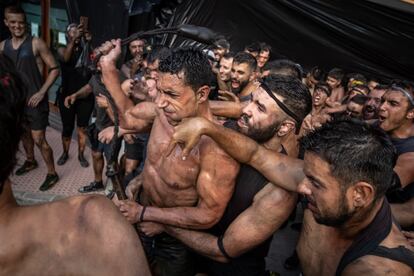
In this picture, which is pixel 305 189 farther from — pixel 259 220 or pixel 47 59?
pixel 47 59

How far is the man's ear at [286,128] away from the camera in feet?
6.88

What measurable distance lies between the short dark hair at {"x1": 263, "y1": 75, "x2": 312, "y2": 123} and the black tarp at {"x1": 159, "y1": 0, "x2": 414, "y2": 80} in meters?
3.15

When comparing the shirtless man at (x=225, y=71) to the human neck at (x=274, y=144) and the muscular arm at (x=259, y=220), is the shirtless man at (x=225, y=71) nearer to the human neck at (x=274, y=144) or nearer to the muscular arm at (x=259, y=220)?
the human neck at (x=274, y=144)

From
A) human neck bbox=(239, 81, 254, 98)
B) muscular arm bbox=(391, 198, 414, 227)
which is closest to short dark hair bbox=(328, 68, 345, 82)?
human neck bbox=(239, 81, 254, 98)

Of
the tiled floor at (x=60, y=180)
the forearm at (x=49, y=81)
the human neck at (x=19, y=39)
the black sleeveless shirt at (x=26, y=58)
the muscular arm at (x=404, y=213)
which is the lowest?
the tiled floor at (x=60, y=180)

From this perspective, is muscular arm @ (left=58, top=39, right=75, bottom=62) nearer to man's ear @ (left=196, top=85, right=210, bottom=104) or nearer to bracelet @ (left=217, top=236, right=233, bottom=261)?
man's ear @ (left=196, top=85, right=210, bottom=104)

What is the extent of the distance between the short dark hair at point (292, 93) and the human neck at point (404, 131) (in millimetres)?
1413

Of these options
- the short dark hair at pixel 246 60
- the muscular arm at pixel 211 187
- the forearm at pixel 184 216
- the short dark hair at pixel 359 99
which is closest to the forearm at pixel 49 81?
the short dark hair at pixel 246 60

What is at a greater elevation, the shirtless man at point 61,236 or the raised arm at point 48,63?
the shirtless man at point 61,236

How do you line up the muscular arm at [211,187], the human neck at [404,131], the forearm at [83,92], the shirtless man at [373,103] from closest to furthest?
the muscular arm at [211,187] < the human neck at [404,131] < the shirtless man at [373,103] < the forearm at [83,92]

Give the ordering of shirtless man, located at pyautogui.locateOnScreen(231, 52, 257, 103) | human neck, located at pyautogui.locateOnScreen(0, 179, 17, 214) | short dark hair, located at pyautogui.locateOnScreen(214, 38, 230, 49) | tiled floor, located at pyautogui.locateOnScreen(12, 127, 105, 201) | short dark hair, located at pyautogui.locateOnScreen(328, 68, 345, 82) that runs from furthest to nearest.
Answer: short dark hair, located at pyautogui.locateOnScreen(214, 38, 230, 49), short dark hair, located at pyautogui.locateOnScreen(328, 68, 345, 82), shirtless man, located at pyautogui.locateOnScreen(231, 52, 257, 103), tiled floor, located at pyautogui.locateOnScreen(12, 127, 105, 201), human neck, located at pyautogui.locateOnScreen(0, 179, 17, 214)

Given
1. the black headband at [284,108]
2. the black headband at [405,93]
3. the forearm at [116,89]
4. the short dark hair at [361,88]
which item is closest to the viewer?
the black headband at [284,108]

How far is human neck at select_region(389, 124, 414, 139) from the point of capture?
300 centimetres

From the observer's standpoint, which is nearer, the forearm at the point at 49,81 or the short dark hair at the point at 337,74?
the forearm at the point at 49,81
